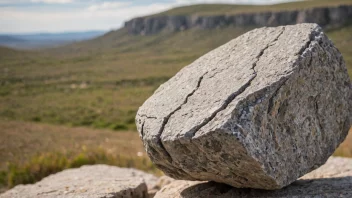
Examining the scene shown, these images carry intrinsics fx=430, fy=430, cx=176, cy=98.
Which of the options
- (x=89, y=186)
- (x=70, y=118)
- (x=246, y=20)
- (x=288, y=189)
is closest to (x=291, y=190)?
(x=288, y=189)

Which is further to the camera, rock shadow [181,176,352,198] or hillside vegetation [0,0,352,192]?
hillside vegetation [0,0,352,192]

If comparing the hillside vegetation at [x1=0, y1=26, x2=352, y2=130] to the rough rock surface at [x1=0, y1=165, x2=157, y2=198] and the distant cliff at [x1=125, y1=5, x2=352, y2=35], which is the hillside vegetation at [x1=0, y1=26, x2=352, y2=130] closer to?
the distant cliff at [x1=125, y1=5, x2=352, y2=35]

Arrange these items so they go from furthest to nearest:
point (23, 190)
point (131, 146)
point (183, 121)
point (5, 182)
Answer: point (131, 146)
point (5, 182)
point (23, 190)
point (183, 121)

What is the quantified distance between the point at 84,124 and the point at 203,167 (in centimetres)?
2411

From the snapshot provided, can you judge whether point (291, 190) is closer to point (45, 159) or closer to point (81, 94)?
point (45, 159)

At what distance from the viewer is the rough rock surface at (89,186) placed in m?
6.80

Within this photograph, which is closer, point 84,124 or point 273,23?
point 84,124

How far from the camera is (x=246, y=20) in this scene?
12950cm

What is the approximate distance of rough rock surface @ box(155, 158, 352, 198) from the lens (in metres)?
5.80

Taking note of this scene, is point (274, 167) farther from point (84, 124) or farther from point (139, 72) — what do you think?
point (139, 72)

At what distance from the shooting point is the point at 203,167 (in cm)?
512

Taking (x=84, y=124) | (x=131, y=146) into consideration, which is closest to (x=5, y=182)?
(x=131, y=146)

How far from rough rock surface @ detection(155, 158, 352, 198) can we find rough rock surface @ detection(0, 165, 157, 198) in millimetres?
599

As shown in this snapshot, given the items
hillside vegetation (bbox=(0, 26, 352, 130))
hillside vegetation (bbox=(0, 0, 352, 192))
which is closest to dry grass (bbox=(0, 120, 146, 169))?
hillside vegetation (bbox=(0, 0, 352, 192))
